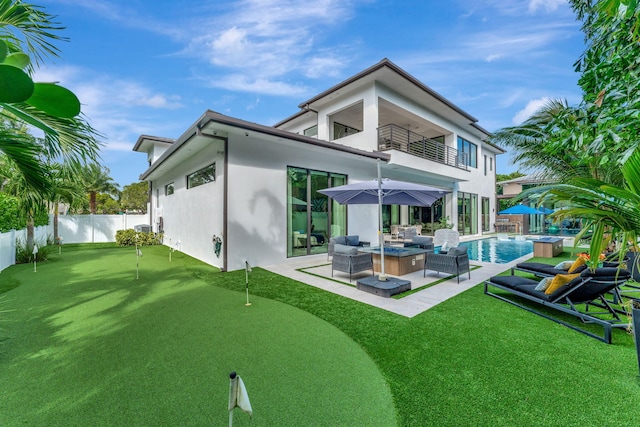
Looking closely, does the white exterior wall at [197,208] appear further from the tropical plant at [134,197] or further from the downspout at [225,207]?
the tropical plant at [134,197]

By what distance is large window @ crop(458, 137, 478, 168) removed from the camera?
61.1 feet

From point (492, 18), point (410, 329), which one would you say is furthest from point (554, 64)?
point (410, 329)

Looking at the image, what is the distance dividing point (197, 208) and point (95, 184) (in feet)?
74.5

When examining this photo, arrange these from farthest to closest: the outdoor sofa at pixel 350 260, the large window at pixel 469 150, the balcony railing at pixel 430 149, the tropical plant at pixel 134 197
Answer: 1. the tropical plant at pixel 134 197
2. the large window at pixel 469 150
3. the balcony railing at pixel 430 149
4. the outdoor sofa at pixel 350 260

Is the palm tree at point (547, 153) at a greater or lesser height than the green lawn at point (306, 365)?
greater

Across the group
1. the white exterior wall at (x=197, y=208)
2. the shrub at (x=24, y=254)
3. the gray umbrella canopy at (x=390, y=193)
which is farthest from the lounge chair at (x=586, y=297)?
the shrub at (x=24, y=254)

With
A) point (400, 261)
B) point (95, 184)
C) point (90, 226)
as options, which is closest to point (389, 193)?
point (400, 261)

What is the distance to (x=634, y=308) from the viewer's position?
2.94 m

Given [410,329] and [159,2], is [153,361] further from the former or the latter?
[159,2]

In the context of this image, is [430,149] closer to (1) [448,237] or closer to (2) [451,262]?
(1) [448,237]

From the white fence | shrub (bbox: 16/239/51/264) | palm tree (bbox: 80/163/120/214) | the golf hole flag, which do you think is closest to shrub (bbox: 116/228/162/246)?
the white fence

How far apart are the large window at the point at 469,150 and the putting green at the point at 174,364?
1792 centimetres

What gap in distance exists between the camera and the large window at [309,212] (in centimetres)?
977

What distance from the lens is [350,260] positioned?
6738mm
